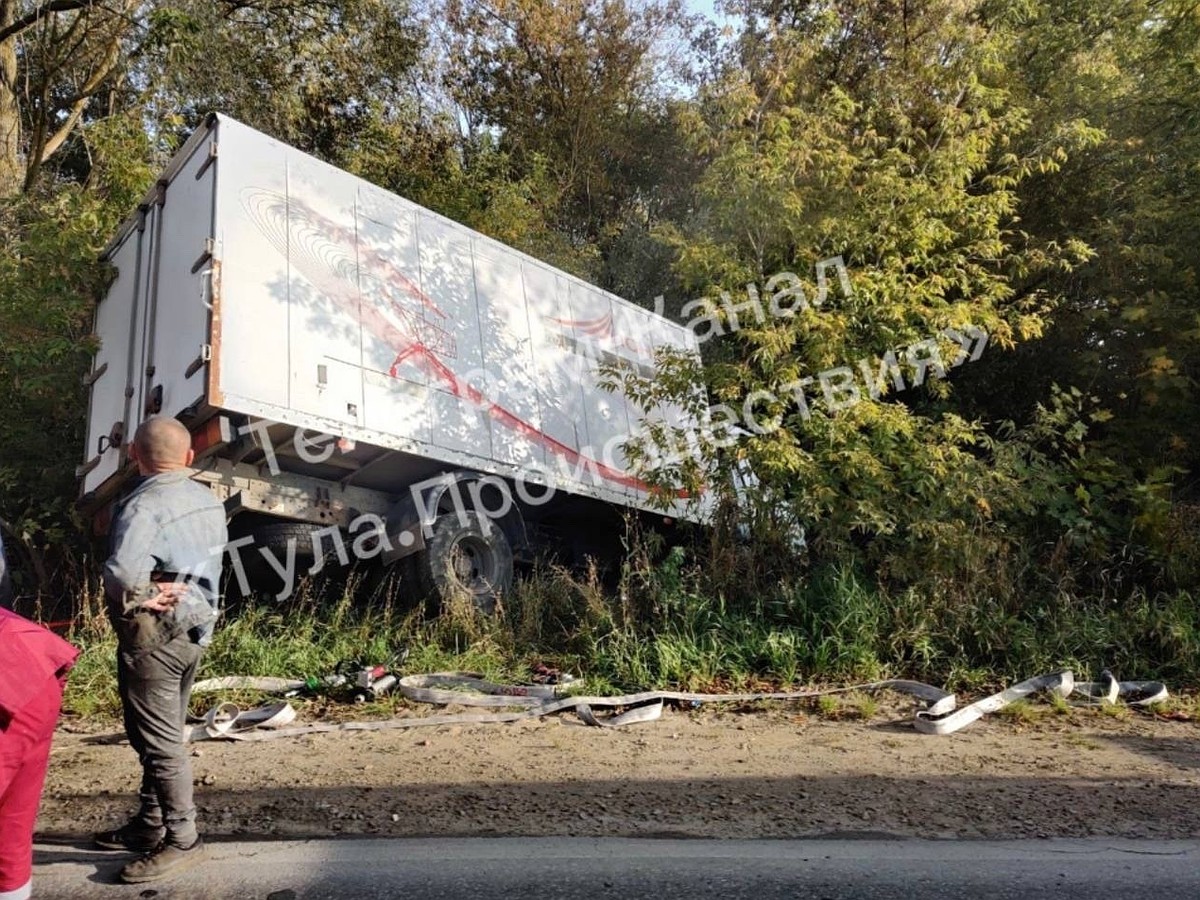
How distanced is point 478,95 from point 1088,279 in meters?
11.6

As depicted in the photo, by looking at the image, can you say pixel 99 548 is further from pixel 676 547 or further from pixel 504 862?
pixel 504 862

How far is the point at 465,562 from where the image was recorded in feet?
25.2

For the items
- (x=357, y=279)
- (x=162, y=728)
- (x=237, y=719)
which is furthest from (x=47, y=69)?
(x=162, y=728)

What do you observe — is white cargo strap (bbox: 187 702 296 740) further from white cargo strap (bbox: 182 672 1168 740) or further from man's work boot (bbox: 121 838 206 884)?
man's work boot (bbox: 121 838 206 884)

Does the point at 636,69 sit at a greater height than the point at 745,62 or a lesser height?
greater

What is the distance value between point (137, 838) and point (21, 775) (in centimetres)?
94

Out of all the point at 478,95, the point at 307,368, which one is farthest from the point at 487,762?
the point at 478,95

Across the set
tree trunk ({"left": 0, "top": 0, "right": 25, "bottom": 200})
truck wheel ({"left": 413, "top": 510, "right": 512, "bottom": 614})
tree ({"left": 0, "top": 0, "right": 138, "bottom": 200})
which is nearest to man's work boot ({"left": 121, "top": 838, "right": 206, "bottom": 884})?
truck wheel ({"left": 413, "top": 510, "right": 512, "bottom": 614})

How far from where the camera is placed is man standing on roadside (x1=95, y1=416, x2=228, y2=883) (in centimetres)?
326

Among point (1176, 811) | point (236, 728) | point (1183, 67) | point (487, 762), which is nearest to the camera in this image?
point (1176, 811)

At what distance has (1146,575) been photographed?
25.9 feet

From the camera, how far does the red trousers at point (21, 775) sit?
2615 mm

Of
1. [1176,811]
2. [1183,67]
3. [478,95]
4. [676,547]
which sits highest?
[478,95]

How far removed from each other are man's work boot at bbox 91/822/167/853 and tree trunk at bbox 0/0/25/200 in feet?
34.8
